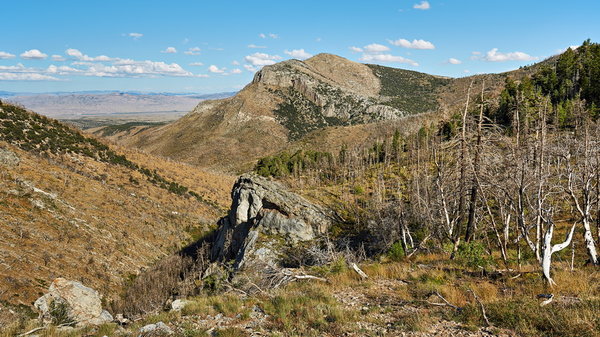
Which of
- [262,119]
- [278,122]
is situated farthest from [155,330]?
[262,119]

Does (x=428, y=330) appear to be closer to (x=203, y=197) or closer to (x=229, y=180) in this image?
(x=203, y=197)

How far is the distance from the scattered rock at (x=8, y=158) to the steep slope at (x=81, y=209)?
0.08m

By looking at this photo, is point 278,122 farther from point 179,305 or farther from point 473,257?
point 179,305

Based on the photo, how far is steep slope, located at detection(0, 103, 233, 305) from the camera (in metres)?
20.9

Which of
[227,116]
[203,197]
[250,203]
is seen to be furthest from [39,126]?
[227,116]

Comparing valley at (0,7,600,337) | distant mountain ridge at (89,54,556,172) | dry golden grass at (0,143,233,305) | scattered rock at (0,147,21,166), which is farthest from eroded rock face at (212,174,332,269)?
distant mountain ridge at (89,54,556,172)

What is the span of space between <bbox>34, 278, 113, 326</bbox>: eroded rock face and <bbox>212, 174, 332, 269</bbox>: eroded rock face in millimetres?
6996

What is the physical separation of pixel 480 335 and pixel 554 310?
Answer: 5.89 feet

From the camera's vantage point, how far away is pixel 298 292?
10625mm

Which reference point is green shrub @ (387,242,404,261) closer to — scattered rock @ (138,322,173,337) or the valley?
the valley

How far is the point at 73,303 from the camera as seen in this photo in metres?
13.3

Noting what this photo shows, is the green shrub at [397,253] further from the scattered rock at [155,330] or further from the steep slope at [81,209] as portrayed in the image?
the steep slope at [81,209]

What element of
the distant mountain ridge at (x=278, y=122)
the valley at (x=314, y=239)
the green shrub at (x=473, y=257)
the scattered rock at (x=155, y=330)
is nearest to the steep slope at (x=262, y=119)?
the distant mountain ridge at (x=278, y=122)

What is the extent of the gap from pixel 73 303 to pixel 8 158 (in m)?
24.7
